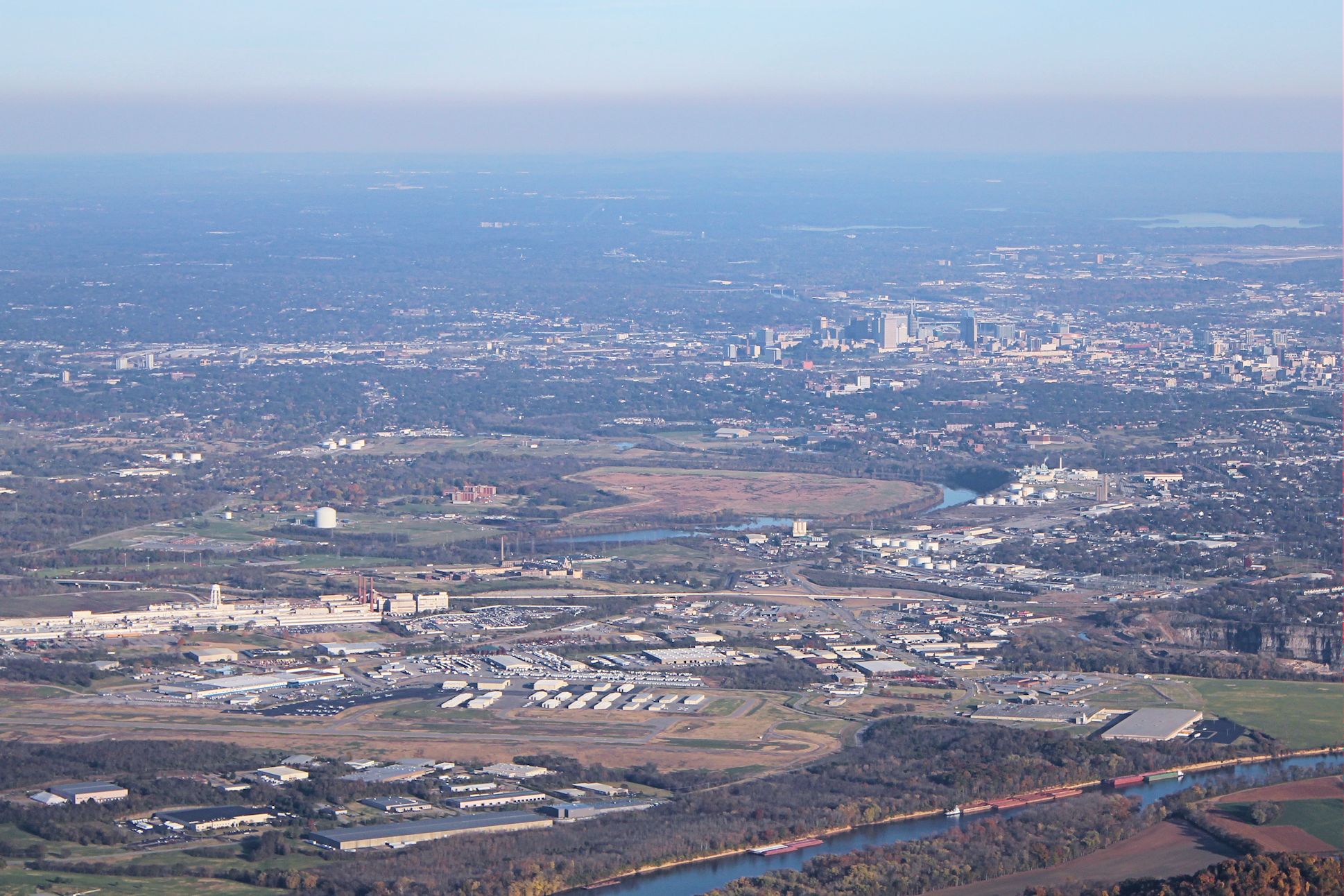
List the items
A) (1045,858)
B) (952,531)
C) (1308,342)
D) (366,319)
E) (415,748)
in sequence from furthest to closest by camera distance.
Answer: (366,319) < (1308,342) < (952,531) < (415,748) < (1045,858)

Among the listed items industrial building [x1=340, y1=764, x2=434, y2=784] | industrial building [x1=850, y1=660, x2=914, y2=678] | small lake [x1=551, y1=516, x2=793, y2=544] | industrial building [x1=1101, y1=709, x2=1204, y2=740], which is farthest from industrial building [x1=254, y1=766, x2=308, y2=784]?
small lake [x1=551, y1=516, x2=793, y2=544]

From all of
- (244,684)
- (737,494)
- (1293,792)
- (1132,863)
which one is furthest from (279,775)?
(737,494)

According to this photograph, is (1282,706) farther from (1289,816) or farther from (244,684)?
(244,684)

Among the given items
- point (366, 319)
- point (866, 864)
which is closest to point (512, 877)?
point (866, 864)

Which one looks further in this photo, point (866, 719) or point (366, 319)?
point (366, 319)

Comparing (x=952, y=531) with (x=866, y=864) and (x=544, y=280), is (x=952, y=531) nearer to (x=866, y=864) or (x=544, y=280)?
(x=866, y=864)

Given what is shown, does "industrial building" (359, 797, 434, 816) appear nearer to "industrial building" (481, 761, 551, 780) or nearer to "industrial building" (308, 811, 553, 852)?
"industrial building" (308, 811, 553, 852)

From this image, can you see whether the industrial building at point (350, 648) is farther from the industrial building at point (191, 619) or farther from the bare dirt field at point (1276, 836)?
the bare dirt field at point (1276, 836)

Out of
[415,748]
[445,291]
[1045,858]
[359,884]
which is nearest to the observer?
[359,884]
